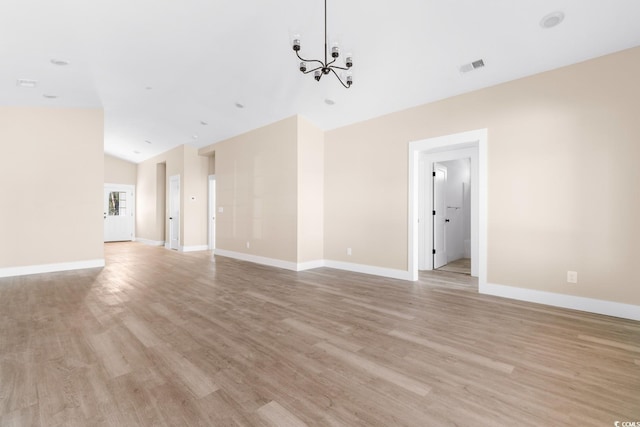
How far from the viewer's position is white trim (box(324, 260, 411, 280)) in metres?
4.78

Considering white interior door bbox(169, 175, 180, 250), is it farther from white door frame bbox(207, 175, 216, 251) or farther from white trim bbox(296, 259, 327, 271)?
white trim bbox(296, 259, 327, 271)

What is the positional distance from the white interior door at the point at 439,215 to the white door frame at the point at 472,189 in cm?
18

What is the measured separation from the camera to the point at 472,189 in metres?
4.96

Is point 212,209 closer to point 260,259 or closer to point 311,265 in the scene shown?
point 260,259

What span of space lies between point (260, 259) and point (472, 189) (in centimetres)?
434

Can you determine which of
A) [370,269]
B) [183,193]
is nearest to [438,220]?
[370,269]

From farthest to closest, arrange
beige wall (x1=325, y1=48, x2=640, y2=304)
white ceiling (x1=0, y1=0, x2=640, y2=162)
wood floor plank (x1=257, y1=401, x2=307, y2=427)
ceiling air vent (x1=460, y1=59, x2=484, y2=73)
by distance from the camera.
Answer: ceiling air vent (x1=460, y1=59, x2=484, y2=73) < beige wall (x1=325, y1=48, x2=640, y2=304) < white ceiling (x1=0, y1=0, x2=640, y2=162) < wood floor plank (x1=257, y1=401, x2=307, y2=427)

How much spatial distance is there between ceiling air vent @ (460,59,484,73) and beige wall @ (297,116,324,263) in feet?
9.39

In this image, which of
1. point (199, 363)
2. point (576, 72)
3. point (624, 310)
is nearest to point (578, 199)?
point (624, 310)

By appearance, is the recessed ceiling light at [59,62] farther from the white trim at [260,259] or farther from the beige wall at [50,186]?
the white trim at [260,259]

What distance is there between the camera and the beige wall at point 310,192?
5504 mm

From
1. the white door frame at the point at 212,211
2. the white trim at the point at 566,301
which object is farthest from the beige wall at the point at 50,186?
the white trim at the point at 566,301

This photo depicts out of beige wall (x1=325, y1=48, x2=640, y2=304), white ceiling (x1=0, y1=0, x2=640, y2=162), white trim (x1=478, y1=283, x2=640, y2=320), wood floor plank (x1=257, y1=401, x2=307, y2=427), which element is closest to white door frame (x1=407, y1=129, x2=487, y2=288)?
beige wall (x1=325, y1=48, x2=640, y2=304)

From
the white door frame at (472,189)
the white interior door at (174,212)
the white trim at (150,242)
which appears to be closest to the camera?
the white door frame at (472,189)
